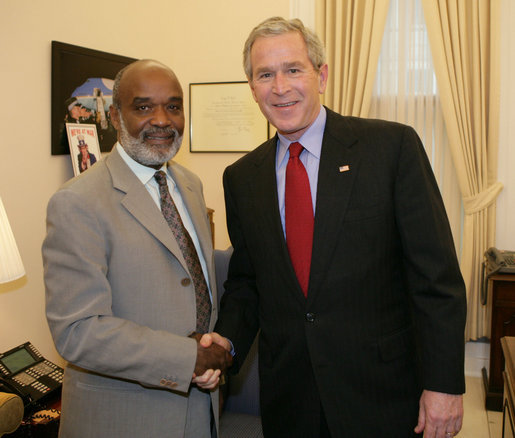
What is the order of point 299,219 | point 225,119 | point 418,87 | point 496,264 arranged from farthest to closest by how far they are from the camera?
1. point 225,119
2. point 418,87
3. point 496,264
4. point 299,219

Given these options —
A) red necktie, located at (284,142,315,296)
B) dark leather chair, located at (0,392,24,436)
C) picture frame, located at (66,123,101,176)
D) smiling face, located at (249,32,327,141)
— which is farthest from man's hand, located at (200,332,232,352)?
picture frame, located at (66,123,101,176)

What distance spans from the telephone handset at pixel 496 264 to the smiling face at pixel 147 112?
2537 millimetres

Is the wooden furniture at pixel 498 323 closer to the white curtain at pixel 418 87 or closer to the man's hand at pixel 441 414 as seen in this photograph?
the white curtain at pixel 418 87

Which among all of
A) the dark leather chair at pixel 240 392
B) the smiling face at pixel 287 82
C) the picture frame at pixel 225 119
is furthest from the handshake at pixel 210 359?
the picture frame at pixel 225 119

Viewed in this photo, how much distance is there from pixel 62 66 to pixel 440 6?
9.10 feet

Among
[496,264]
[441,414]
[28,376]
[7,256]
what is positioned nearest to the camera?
[441,414]

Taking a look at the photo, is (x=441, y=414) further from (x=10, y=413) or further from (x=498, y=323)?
(x=498, y=323)

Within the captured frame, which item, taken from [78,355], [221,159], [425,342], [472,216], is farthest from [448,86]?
[78,355]

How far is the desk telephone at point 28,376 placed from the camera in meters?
2.02

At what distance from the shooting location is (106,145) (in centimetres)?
328

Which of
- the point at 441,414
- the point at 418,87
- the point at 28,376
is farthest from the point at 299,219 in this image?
the point at 418,87

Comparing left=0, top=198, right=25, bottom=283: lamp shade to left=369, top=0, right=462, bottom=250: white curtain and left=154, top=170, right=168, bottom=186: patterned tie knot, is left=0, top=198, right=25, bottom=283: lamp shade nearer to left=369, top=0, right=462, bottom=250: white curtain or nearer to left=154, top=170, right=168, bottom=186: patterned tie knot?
left=154, top=170, right=168, bottom=186: patterned tie knot

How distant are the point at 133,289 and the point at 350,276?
671 mm

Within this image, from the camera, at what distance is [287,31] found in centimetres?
162
